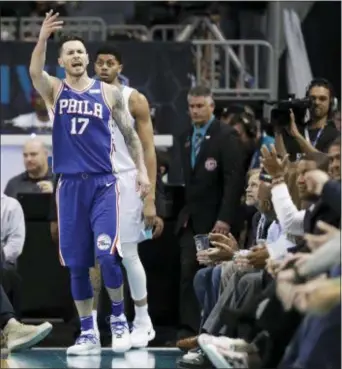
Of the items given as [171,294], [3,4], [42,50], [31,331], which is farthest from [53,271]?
[3,4]

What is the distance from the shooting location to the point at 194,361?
869 centimetres

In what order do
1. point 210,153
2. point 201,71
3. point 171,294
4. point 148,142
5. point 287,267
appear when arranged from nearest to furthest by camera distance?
A: point 287,267
point 148,142
point 210,153
point 171,294
point 201,71

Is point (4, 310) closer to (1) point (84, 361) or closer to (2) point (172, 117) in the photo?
(1) point (84, 361)

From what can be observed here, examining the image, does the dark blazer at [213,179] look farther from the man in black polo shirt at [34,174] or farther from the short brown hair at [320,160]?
the short brown hair at [320,160]

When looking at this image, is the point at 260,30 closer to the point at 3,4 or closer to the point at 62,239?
the point at 3,4

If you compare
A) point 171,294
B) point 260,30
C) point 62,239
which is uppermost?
point 260,30

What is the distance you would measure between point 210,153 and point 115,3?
5432 millimetres

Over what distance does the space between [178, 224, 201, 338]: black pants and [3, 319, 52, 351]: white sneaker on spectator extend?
1956 millimetres

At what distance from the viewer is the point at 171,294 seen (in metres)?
11.7

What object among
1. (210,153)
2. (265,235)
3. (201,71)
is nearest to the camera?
(265,235)

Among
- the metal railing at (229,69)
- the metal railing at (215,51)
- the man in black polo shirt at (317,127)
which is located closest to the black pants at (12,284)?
the man in black polo shirt at (317,127)

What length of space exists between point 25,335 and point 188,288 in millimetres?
2216

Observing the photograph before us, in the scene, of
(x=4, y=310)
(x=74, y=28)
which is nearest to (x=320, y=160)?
(x=4, y=310)

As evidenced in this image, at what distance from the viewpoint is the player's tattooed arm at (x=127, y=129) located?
9.12 m
